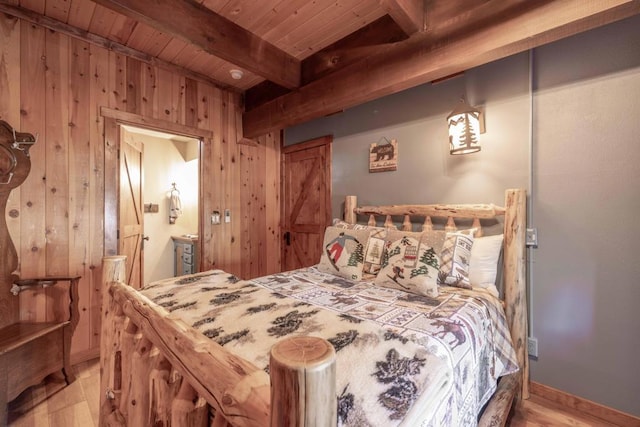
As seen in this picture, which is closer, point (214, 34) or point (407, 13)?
point (407, 13)

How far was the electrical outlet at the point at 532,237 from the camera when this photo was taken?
1.90 m

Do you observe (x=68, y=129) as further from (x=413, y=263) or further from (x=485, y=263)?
(x=485, y=263)

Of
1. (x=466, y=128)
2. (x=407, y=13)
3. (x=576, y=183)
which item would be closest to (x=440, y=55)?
(x=407, y=13)

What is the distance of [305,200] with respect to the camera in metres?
3.62

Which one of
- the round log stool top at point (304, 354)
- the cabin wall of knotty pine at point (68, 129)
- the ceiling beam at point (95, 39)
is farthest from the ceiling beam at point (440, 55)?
the round log stool top at point (304, 354)

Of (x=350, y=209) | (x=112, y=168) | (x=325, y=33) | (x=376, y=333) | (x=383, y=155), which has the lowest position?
(x=376, y=333)

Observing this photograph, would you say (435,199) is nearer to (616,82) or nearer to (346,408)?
(616,82)

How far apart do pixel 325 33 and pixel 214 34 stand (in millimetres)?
923

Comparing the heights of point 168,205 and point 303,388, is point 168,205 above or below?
above

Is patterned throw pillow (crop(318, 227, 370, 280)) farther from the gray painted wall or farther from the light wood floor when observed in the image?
the light wood floor

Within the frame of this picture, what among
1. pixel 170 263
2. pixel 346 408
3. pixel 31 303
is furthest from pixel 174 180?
pixel 346 408

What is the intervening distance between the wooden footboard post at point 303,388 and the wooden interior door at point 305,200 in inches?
113

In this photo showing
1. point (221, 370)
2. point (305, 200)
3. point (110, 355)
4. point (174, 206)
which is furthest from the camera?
point (174, 206)

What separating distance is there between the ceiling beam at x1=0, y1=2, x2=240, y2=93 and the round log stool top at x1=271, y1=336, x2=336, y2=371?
129 inches
